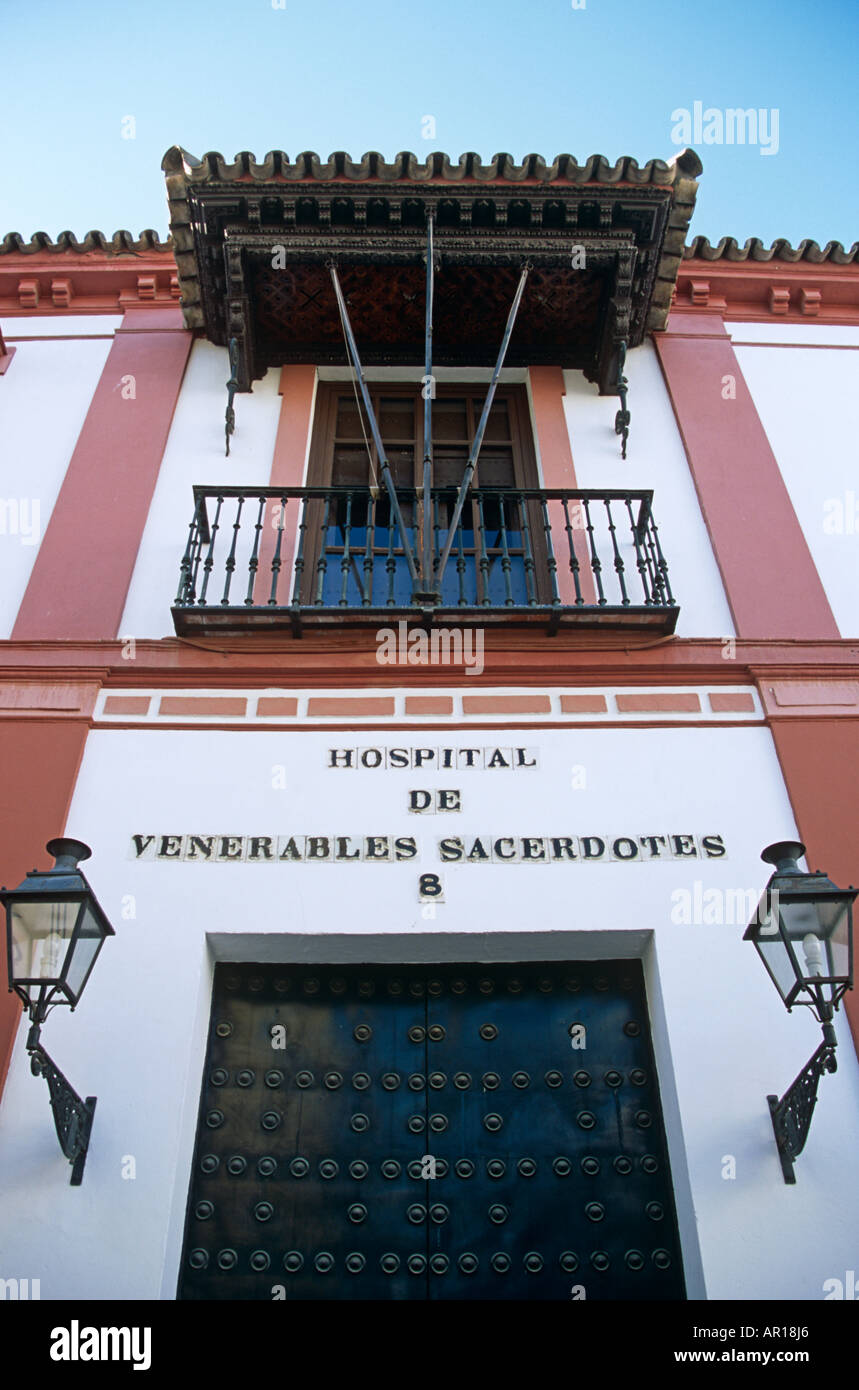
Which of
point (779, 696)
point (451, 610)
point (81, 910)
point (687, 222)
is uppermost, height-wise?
point (687, 222)

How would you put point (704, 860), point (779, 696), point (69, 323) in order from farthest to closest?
point (69, 323)
point (779, 696)
point (704, 860)

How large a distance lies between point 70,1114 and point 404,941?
124 centimetres

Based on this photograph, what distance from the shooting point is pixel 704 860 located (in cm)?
400

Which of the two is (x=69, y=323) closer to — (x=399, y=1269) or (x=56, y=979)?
(x=56, y=979)

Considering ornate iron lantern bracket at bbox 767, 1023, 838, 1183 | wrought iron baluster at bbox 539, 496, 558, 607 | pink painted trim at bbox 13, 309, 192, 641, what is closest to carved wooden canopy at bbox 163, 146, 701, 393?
pink painted trim at bbox 13, 309, 192, 641

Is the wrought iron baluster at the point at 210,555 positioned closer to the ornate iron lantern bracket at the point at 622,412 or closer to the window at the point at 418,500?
the window at the point at 418,500

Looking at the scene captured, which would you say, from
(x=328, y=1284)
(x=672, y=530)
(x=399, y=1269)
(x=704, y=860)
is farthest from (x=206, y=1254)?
(x=672, y=530)

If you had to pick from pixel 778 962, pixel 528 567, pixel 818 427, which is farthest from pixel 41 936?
pixel 818 427

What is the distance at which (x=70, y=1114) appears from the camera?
325cm

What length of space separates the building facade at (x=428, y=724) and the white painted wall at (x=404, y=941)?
1 cm

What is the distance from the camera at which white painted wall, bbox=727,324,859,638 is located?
517 cm

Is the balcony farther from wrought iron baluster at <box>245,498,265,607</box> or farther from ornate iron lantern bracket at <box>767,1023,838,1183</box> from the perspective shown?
ornate iron lantern bracket at <box>767,1023,838,1183</box>

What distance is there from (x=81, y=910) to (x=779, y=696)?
9.65ft

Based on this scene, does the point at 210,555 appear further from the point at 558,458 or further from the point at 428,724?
the point at 558,458
